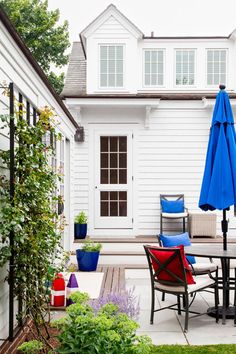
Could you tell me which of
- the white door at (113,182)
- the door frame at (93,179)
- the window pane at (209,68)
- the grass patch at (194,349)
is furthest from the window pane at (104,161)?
the grass patch at (194,349)

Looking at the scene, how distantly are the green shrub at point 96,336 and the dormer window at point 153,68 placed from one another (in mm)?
8781

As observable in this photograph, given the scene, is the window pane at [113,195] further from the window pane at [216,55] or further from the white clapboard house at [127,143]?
the window pane at [216,55]

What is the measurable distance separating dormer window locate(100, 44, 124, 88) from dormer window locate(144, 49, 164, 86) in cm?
66

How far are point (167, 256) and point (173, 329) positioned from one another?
738 millimetres

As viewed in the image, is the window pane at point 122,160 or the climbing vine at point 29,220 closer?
the climbing vine at point 29,220

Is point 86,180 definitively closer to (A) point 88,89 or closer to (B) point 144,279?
(A) point 88,89

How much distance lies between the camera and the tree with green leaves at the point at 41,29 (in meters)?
20.8

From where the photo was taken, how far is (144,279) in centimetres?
791

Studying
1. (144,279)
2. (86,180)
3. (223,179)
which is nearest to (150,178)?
(86,180)

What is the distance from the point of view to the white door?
1085cm

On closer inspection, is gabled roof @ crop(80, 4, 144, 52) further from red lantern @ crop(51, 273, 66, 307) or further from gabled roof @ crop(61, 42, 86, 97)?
red lantern @ crop(51, 273, 66, 307)

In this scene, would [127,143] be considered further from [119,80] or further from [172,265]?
[172,265]

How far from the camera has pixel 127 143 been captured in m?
10.8

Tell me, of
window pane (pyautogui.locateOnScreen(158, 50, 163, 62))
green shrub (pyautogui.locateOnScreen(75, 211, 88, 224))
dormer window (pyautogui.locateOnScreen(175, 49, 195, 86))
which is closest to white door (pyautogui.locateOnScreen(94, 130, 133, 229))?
green shrub (pyautogui.locateOnScreen(75, 211, 88, 224))
